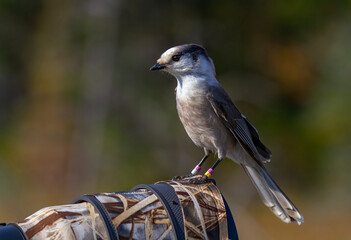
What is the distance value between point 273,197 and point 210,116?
1.96 ft

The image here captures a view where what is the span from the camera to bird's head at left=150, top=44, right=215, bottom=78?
3342mm

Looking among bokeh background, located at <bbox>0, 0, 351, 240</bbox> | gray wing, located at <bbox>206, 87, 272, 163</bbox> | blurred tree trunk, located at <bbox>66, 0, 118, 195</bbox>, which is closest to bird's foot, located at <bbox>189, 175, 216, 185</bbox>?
gray wing, located at <bbox>206, 87, 272, 163</bbox>

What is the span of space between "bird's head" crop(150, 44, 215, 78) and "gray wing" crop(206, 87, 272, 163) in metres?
0.16

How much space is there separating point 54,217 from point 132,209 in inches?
12.3

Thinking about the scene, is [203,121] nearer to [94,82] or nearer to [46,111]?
[94,82]

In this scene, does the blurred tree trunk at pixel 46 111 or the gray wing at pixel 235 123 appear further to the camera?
the blurred tree trunk at pixel 46 111

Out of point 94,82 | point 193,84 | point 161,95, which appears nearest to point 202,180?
point 193,84

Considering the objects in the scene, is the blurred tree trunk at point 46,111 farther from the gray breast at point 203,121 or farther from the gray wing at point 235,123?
the gray wing at point 235,123

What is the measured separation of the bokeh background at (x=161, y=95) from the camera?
27.6 ft

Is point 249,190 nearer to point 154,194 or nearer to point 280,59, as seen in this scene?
point 280,59

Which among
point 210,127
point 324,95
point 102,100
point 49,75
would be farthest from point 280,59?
point 210,127

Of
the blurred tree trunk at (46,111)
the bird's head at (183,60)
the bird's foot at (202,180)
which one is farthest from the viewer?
the blurred tree trunk at (46,111)

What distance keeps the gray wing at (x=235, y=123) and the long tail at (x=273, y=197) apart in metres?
0.10

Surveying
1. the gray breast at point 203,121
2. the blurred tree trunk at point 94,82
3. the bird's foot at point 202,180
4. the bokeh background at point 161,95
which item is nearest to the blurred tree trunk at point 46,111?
the bokeh background at point 161,95
